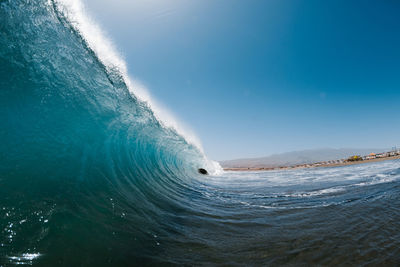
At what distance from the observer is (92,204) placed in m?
3.06

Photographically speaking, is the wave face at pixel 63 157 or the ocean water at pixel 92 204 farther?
the wave face at pixel 63 157

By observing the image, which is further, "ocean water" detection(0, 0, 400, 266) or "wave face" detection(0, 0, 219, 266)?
"wave face" detection(0, 0, 219, 266)

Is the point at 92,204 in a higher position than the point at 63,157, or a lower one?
lower

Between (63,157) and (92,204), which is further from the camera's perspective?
(63,157)

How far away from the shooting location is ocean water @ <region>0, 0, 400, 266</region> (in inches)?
79.5

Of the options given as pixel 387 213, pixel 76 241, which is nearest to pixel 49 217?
pixel 76 241

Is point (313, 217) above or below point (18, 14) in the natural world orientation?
below

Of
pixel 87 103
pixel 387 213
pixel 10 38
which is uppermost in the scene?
pixel 10 38

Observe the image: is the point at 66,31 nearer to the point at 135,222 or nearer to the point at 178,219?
the point at 135,222

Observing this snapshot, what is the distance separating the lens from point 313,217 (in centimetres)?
316

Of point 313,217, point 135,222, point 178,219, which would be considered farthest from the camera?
point 178,219

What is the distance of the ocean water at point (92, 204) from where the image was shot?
2.02 metres

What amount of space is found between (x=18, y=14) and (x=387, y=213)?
8.40 m

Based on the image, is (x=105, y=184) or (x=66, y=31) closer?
(x=105, y=184)
